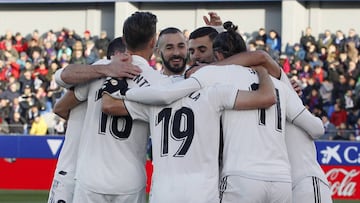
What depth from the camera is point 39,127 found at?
78.2ft

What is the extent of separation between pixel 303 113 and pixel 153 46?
116 cm

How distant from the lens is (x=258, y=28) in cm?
3119

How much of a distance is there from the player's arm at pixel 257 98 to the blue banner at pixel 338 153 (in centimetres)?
1376

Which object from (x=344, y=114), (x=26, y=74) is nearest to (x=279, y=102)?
(x=344, y=114)

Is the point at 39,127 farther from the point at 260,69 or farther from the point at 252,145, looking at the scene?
the point at 252,145

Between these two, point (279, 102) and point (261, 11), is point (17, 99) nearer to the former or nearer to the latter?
point (261, 11)

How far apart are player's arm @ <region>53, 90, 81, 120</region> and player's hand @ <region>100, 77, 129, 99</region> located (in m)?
0.36

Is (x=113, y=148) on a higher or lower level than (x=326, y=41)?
lower

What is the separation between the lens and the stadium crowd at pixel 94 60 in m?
23.7

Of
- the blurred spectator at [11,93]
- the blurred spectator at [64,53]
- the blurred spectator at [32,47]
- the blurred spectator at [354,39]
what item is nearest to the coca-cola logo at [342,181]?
the blurred spectator at [354,39]

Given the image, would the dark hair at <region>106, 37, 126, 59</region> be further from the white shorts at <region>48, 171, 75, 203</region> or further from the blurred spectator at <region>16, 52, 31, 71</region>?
the blurred spectator at <region>16, 52, 31, 71</region>

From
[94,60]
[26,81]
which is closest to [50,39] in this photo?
[94,60]

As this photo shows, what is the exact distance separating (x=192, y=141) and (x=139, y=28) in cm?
89

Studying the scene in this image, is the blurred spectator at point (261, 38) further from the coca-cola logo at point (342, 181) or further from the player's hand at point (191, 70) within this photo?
the player's hand at point (191, 70)
